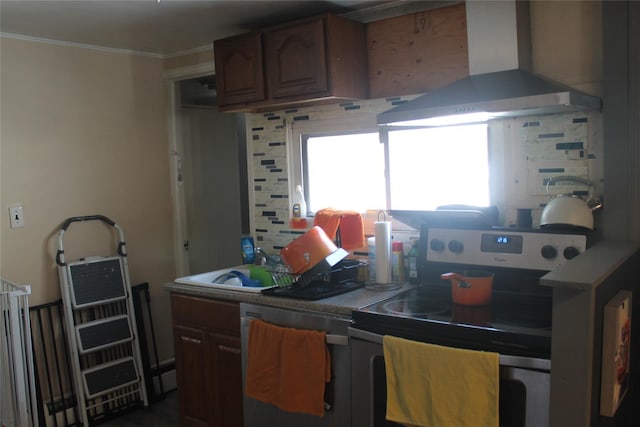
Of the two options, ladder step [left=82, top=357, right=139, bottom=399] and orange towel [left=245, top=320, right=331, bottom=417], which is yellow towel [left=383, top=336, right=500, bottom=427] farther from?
ladder step [left=82, top=357, right=139, bottom=399]

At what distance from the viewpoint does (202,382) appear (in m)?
2.81

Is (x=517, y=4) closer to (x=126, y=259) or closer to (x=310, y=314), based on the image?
(x=310, y=314)

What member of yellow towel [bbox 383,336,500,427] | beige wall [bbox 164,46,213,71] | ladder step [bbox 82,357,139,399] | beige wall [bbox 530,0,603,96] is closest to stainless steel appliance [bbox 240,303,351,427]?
yellow towel [bbox 383,336,500,427]

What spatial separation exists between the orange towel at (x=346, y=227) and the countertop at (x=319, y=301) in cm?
37

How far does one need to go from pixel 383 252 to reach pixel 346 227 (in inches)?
14.0

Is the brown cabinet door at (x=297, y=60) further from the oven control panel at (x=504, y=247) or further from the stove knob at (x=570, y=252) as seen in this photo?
the stove knob at (x=570, y=252)

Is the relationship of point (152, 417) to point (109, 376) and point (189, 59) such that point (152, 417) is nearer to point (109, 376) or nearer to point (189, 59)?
point (109, 376)

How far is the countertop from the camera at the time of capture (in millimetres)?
2238

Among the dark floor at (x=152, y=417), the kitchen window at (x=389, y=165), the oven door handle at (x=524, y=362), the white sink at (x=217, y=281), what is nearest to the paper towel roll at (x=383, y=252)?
the kitchen window at (x=389, y=165)

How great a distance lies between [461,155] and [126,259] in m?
2.06

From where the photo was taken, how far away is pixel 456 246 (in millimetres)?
2305

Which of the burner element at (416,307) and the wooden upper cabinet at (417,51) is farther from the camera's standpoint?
the wooden upper cabinet at (417,51)

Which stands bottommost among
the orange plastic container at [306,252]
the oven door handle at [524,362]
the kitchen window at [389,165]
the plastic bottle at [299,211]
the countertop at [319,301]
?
the oven door handle at [524,362]

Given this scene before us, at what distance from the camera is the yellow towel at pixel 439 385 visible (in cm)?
172
